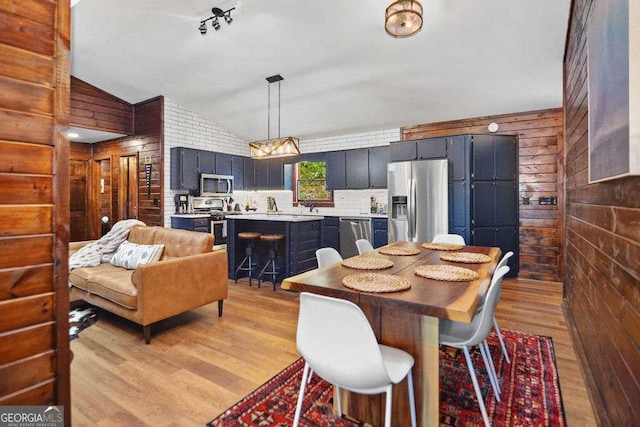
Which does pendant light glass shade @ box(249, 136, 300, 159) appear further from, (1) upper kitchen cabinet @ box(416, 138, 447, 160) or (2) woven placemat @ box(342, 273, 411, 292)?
(2) woven placemat @ box(342, 273, 411, 292)

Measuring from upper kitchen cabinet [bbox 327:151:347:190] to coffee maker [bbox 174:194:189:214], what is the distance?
8.58 ft

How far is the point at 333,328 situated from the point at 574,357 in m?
2.23

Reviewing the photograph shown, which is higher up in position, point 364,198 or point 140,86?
point 140,86

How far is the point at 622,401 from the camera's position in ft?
4.58

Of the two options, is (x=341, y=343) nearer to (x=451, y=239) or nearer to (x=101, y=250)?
(x=451, y=239)

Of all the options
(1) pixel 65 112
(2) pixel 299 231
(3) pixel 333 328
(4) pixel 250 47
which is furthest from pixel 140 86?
(3) pixel 333 328

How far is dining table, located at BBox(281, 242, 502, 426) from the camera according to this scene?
4.82ft

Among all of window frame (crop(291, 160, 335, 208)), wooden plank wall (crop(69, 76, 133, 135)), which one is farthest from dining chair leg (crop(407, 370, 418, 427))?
wooden plank wall (crop(69, 76, 133, 135))

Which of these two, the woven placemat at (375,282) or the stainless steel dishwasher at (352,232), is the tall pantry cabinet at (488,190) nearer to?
the stainless steel dishwasher at (352,232)

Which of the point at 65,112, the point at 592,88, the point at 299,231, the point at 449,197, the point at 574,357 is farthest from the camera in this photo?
the point at 449,197

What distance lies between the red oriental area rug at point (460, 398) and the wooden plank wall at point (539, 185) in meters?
2.72

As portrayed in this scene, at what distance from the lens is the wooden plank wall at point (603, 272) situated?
1277 millimetres

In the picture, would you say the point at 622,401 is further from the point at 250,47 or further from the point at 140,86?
the point at 140,86

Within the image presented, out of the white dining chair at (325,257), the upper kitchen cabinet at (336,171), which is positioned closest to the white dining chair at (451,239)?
the white dining chair at (325,257)
